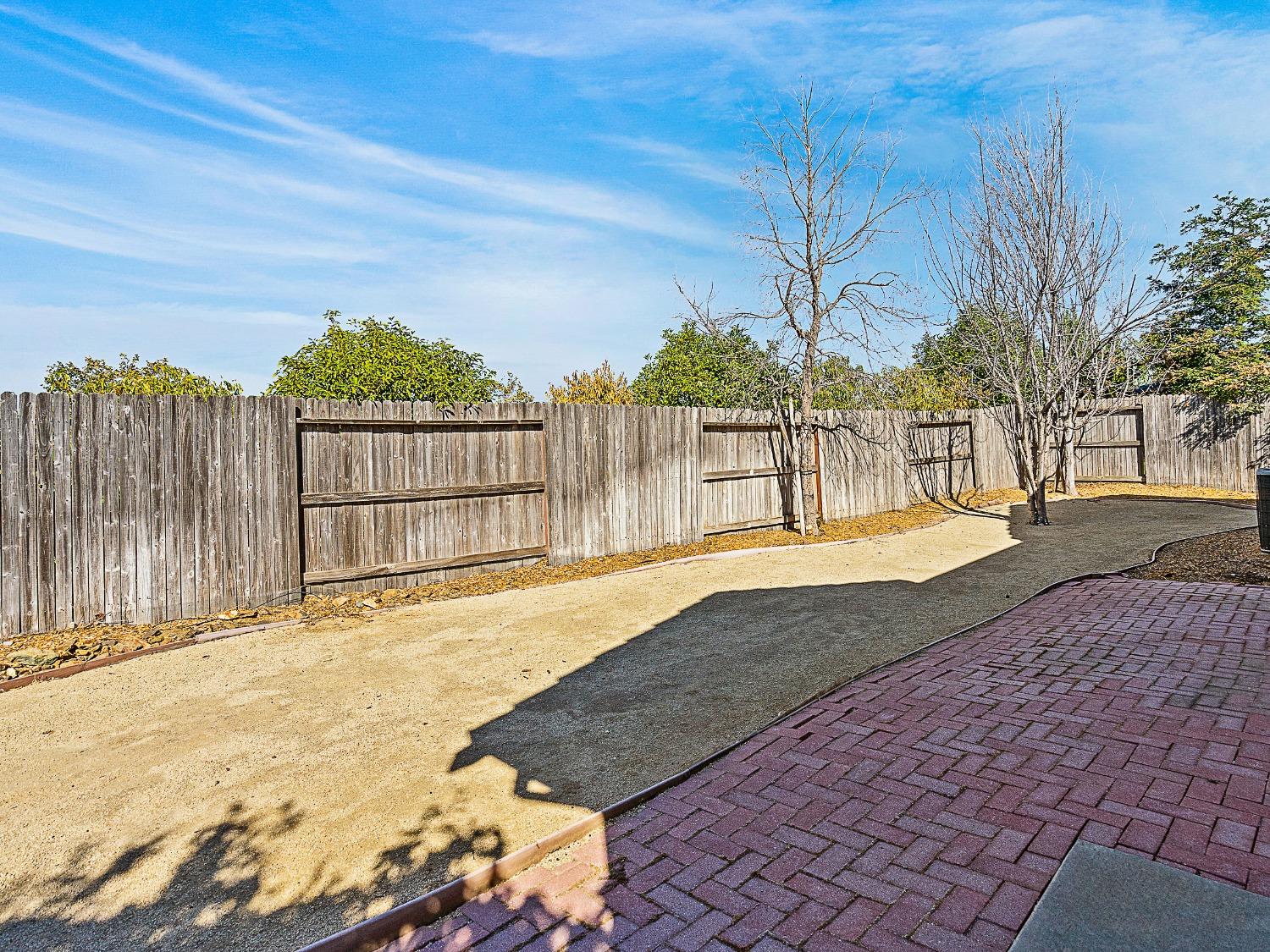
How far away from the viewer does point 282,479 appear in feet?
19.3

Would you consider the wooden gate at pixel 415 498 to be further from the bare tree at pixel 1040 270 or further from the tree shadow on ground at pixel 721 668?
the bare tree at pixel 1040 270

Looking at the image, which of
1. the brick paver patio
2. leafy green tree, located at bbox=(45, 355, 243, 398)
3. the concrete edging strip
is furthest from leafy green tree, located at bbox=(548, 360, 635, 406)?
the concrete edging strip

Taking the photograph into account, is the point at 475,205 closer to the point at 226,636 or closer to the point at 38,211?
the point at 38,211

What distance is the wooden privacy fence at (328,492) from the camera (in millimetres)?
4965

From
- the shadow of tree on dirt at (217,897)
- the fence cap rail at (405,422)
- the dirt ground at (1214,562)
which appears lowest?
the shadow of tree on dirt at (217,897)

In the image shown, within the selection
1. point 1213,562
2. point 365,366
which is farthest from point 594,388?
point 1213,562

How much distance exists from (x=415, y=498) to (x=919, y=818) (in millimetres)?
5449

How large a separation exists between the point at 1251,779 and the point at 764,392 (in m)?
7.78

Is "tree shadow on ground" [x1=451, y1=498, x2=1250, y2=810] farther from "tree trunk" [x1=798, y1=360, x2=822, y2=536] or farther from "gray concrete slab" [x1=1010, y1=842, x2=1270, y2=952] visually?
"tree trunk" [x1=798, y1=360, x2=822, y2=536]

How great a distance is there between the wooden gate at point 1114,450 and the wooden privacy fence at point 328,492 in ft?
27.8

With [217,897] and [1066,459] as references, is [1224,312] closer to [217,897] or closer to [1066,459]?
[1066,459]

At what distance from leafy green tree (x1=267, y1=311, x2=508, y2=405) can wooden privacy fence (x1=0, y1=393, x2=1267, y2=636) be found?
2920 millimetres


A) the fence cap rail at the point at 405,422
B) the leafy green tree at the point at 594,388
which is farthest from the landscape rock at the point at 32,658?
the leafy green tree at the point at 594,388

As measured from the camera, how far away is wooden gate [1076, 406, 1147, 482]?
46.6ft
